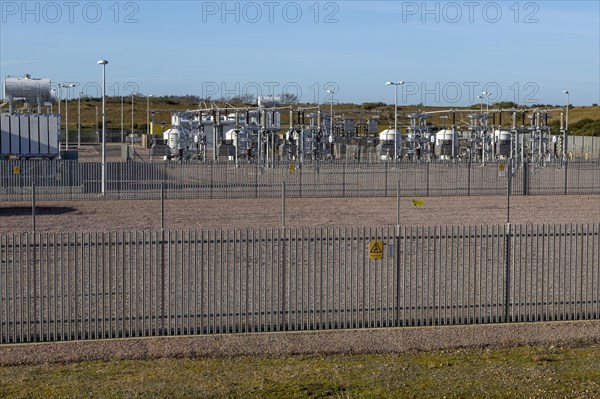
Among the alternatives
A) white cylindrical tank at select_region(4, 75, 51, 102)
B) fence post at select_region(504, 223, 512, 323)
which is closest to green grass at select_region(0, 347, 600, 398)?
fence post at select_region(504, 223, 512, 323)

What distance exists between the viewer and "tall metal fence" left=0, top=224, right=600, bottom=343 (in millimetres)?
15242

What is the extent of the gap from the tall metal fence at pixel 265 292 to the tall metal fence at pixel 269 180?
2410cm

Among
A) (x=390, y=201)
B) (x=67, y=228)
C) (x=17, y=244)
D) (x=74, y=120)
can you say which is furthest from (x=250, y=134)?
(x=74, y=120)

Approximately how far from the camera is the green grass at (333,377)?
1180 centimetres

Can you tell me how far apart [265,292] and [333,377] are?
3360mm

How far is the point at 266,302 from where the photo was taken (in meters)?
15.7

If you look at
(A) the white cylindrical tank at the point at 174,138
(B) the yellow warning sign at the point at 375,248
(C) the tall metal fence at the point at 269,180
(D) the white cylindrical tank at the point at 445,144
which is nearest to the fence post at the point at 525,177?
(C) the tall metal fence at the point at 269,180

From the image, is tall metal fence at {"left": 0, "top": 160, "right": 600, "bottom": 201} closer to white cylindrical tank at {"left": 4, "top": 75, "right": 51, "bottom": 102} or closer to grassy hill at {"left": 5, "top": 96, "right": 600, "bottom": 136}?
white cylindrical tank at {"left": 4, "top": 75, "right": 51, "bottom": 102}

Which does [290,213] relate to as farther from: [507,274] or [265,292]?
[265,292]

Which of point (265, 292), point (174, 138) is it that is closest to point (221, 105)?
point (174, 138)

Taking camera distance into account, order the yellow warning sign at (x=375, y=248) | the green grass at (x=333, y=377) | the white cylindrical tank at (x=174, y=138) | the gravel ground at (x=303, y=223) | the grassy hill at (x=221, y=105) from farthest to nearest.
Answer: the grassy hill at (x=221, y=105) → the white cylindrical tank at (x=174, y=138) → the yellow warning sign at (x=375, y=248) → the gravel ground at (x=303, y=223) → the green grass at (x=333, y=377)

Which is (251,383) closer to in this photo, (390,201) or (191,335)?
(191,335)

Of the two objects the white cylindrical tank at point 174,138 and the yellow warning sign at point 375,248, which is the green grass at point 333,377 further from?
the white cylindrical tank at point 174,138

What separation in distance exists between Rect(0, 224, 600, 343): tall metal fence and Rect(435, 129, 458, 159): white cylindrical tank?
54630 millimetres
